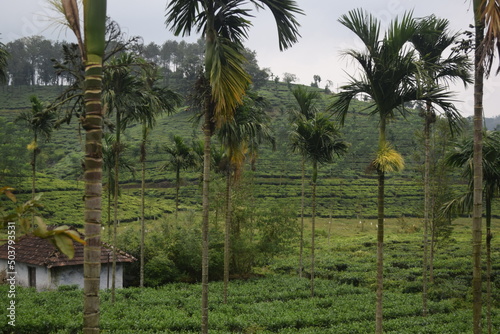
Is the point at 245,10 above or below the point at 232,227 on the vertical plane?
above

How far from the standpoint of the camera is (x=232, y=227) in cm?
2558

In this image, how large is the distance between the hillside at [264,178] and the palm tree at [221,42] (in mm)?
35341

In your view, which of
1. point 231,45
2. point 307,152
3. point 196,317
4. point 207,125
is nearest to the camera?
point 231,45

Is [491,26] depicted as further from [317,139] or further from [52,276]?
[52,276]

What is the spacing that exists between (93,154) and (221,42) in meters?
4.02

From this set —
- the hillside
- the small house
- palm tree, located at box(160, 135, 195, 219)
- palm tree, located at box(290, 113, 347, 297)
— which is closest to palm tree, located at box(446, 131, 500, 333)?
palm tree, located at box(290, 113, 347, 297)

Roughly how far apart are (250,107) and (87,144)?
12.2m

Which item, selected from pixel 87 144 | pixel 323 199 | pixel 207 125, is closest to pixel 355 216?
pixel 323 199

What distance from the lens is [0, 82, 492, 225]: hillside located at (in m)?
51.5

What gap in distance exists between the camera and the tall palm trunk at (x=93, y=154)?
170 inches

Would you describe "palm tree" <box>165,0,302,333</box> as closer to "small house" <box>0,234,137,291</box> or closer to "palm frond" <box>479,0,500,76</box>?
Answer: "palm frond" <box>479,0,500,76</box>

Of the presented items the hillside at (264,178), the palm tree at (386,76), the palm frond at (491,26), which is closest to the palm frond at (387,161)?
the palm tree at (386,76)

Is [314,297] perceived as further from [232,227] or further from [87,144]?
[87,144]

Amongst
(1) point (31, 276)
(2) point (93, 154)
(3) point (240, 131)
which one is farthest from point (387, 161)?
(1) point (31, 276)
